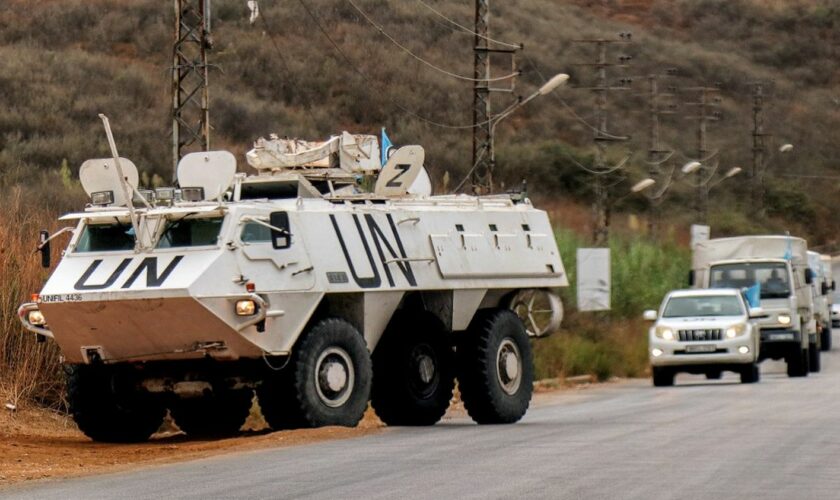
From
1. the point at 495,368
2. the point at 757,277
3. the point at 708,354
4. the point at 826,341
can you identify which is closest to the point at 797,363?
the point at 757,277

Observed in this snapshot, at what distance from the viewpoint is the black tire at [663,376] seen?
32.8m

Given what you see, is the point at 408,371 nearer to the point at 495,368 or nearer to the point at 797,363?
the point at 495,368

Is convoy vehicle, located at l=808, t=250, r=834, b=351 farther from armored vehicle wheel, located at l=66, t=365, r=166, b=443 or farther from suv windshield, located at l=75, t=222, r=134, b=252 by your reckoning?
suv windshield, located at l=75, t=222, r=134, b=252

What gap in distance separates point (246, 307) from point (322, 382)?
1.19 m

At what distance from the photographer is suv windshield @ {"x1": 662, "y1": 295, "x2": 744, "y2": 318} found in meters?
33.3

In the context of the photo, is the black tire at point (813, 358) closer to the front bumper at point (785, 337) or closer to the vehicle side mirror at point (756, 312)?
the front bumper at point (785, 337)

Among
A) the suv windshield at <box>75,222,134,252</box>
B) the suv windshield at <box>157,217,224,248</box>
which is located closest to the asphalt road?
the suv windshield at <box>157,217,224,248</box>

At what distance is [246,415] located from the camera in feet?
67.8

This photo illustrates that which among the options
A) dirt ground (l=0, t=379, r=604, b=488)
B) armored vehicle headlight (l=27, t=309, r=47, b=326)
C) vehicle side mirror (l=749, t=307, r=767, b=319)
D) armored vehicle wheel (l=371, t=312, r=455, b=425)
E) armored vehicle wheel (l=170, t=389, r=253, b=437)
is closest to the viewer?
dirt ground (l=0, t=379, r=604, b=488)

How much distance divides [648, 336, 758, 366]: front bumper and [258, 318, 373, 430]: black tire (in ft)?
47.4

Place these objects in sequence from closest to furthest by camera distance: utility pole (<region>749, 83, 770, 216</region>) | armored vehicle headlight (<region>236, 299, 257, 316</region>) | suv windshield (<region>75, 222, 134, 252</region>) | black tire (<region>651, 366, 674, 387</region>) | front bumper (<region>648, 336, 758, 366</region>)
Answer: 1. armored vehicle headlight (<region>236, 299, 257, 316</region>)
2. suv windshield (<region>75, 222, 134, 252</region>)
3. front bumper (<region>648, 336, 758, 366</region>)
4. black tire (<region>651, 366, 674, 387</region>)
5. utility pole (<region>749, 83, 770, 216</region>)

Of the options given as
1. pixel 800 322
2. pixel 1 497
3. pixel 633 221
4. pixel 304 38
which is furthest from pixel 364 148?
pixel 304 38

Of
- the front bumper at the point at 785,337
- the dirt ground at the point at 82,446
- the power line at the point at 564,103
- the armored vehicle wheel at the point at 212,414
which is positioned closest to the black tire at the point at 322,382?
the dirt ground at the point at 82,446

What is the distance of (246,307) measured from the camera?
1767 cm
